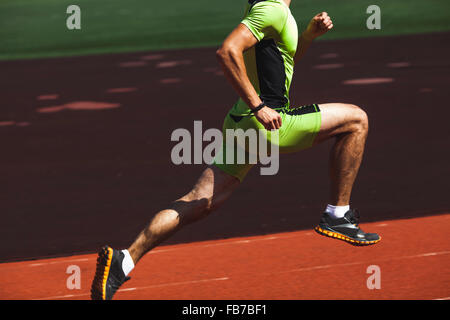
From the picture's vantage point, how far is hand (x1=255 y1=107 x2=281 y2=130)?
5.35m

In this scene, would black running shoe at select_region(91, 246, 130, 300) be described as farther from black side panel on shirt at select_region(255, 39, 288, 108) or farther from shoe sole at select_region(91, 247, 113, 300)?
black side panel on shirt at select_region(255, 39, 288, 108)

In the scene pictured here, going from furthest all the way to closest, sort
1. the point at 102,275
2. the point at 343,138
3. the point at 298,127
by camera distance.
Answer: the point at 343,138 → the point at 298,127 → the point at 102,275

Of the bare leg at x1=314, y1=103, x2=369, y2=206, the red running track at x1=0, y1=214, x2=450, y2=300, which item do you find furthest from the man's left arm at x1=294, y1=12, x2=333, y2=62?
the red running track at x1=0, y1=214, x2=450, y2=300

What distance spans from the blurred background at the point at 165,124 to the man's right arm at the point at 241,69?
227 cm

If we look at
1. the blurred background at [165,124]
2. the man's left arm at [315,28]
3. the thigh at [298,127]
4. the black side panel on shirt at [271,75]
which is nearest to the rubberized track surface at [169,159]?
the blurred background at [165,124]

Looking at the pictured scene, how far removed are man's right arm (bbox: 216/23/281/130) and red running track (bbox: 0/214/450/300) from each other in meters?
1.22

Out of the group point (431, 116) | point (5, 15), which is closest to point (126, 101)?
point (431, 116)

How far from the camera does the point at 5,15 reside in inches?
1273

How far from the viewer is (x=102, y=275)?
532 cm

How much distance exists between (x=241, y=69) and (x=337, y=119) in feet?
2.94

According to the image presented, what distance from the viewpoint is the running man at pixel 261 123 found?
5.30m

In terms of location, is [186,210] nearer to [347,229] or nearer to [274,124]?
[274,124]

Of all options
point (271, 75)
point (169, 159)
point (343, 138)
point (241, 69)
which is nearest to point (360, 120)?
point (343, 138)

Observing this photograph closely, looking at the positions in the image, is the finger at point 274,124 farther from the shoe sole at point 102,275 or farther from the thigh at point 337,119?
the shoe sole at point 102,275
